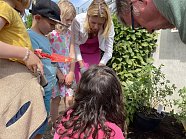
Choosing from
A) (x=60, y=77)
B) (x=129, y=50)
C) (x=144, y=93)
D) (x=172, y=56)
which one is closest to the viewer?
(x=60, y=77)

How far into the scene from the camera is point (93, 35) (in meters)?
3.62

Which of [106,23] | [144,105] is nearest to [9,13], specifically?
[106,23]

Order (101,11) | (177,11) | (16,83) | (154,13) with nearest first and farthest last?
(177,11)
(154,13)
(16,83)
(101,11)

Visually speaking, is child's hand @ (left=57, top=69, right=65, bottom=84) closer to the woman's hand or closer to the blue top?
the blue top

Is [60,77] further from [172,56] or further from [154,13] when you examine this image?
[154,13]

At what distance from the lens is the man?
1.12 meters

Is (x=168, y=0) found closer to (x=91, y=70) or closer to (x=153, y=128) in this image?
(x=91, y=70)

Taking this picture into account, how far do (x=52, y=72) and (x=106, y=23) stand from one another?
854mm

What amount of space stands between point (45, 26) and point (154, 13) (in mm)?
1702

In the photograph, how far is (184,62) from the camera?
195 inches

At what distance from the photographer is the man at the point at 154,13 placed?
1122mm

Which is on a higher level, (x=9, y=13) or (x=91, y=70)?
(x=9, y=13)

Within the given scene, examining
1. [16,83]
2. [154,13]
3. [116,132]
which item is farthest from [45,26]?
[154,13]

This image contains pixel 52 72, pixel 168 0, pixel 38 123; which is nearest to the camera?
pixel 168 0
